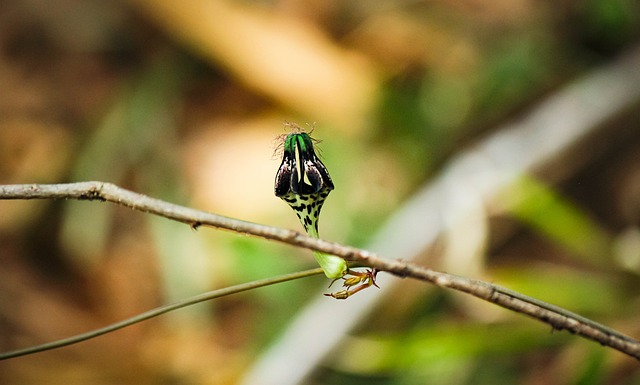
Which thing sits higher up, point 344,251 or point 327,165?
point 327,165

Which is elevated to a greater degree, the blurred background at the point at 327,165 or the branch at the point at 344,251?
the blurred background at the point at 327,165

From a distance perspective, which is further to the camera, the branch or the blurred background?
the blurred background

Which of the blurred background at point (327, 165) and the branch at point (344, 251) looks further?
the blurred background at point (327, 165)

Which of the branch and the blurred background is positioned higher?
the blurred background

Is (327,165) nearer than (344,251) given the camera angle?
No
